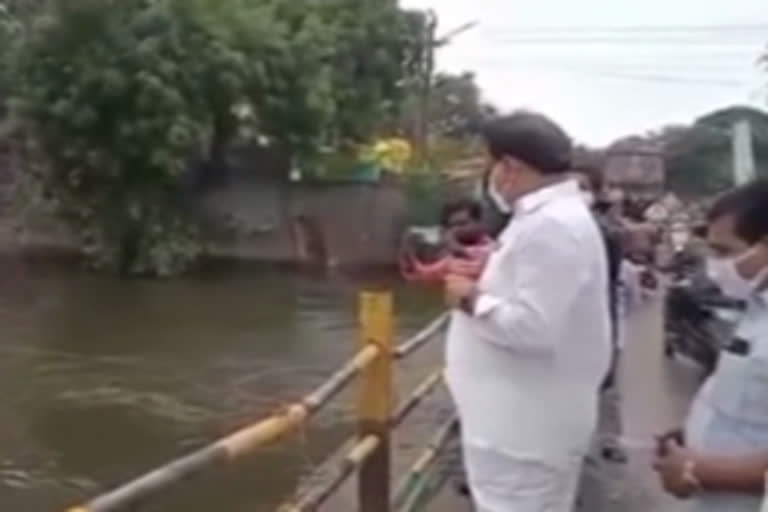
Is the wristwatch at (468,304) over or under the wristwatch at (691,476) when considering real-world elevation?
over

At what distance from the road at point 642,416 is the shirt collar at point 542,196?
2.24 m

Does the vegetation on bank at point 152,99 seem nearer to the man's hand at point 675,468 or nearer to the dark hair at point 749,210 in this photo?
the dark hair at point 749,210

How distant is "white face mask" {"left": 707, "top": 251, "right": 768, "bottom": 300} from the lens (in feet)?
9.60

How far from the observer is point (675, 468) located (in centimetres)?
283

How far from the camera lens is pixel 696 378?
10430 mm

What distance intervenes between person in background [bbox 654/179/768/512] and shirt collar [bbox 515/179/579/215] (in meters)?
0.53

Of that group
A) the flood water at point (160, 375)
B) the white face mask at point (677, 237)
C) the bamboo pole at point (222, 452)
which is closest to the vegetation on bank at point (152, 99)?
the flood water at point (160, 375)

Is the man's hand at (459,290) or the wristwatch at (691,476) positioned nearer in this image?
the wristwatch at (691,476)

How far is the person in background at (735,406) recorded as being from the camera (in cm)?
279

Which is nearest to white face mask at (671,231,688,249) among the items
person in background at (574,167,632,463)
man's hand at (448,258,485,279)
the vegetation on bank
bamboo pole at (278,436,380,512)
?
the vegetation on bank

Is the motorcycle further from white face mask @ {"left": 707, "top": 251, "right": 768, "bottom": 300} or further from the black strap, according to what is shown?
the black strap

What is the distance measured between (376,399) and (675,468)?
2.50m

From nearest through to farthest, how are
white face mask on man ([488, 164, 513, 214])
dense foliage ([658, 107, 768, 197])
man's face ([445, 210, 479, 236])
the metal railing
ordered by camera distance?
1. white face mask on man ([488, 164, 513, 214])
2. man's face ([445, 210, 479, 236])
3. the metal railing
4. dense foliage ([658, 107, 768, 197])

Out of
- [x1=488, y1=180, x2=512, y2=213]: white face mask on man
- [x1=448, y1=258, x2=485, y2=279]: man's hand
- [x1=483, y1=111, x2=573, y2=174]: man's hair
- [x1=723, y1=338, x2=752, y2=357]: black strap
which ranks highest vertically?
[x1=483, y1=111, x2=573, y2=174]: man's hair
